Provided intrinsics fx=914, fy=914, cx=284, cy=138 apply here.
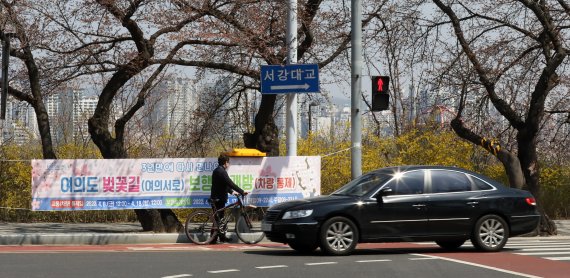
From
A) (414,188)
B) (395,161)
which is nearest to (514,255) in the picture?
(414,188)

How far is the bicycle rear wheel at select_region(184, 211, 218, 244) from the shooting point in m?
17.1

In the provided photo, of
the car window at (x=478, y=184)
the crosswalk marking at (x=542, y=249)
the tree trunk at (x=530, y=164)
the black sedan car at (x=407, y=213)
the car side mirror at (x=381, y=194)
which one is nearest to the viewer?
the black sedan car at (x=407, y=213)

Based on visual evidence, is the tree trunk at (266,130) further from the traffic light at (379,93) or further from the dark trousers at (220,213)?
the dark trousers at (220,213)

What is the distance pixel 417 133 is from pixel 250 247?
1324cm

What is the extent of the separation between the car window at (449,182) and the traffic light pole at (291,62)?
463 cm

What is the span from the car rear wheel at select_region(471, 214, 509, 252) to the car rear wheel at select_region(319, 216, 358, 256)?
6.91 ft

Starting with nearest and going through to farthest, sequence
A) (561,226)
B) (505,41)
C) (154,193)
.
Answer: (154,193) → (505,41) → (561,226)

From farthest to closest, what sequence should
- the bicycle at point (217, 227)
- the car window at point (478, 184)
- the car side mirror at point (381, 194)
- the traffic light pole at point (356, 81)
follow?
1. the traffic light pole at point (356, 81)
2. the bicycle at point (217, 227)
3. the car window at point (478, 184)
4. the car side mirror at point (381, 194)

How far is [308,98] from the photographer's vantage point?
25000 millimetres

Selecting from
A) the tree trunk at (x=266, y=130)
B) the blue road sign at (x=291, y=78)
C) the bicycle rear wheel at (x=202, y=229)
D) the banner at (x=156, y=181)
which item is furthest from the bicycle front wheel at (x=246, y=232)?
the tree trunk at (x=266, y=130)

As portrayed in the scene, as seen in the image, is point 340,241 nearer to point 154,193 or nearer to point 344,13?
point 154,193

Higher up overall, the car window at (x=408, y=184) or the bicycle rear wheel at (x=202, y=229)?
the car window at (x=408, y=184)

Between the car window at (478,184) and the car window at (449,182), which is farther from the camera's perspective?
the car window at (478,184)

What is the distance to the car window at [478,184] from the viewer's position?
15.4 metres
